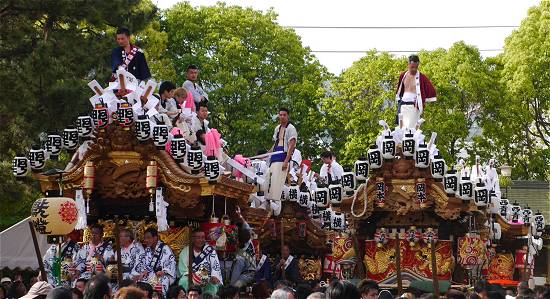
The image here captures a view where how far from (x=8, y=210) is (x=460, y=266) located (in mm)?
12139

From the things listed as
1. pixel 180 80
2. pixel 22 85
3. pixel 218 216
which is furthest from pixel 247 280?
pixel 180 80

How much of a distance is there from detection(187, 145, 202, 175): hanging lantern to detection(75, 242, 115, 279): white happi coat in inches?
71.7

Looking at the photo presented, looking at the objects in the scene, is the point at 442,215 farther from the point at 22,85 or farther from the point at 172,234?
the point at 22,85

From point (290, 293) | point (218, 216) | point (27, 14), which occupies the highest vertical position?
point (27, 14)

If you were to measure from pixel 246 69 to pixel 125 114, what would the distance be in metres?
22.5

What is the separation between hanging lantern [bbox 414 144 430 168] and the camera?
17.6 metres

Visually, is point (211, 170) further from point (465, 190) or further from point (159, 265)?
point (465, 190)

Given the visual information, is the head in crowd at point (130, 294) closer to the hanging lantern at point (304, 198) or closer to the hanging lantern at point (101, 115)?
the hanging lantern at point (101, 115)

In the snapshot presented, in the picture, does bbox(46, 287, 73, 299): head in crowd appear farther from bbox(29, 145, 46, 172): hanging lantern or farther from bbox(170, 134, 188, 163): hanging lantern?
bbox(29, 145, 46, 172): hanging lantern

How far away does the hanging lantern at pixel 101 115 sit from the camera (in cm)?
1567

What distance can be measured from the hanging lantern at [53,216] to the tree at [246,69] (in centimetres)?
2199

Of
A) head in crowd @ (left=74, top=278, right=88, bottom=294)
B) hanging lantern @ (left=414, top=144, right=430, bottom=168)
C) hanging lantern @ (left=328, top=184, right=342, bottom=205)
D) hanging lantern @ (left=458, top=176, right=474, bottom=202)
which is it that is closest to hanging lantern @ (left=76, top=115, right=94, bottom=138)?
head in crowd @ (left=74, top=278, right=88, bottom=294)

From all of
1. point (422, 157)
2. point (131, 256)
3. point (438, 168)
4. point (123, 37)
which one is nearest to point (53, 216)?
point (131, 256)

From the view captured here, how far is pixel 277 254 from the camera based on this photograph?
2200 centimetres
